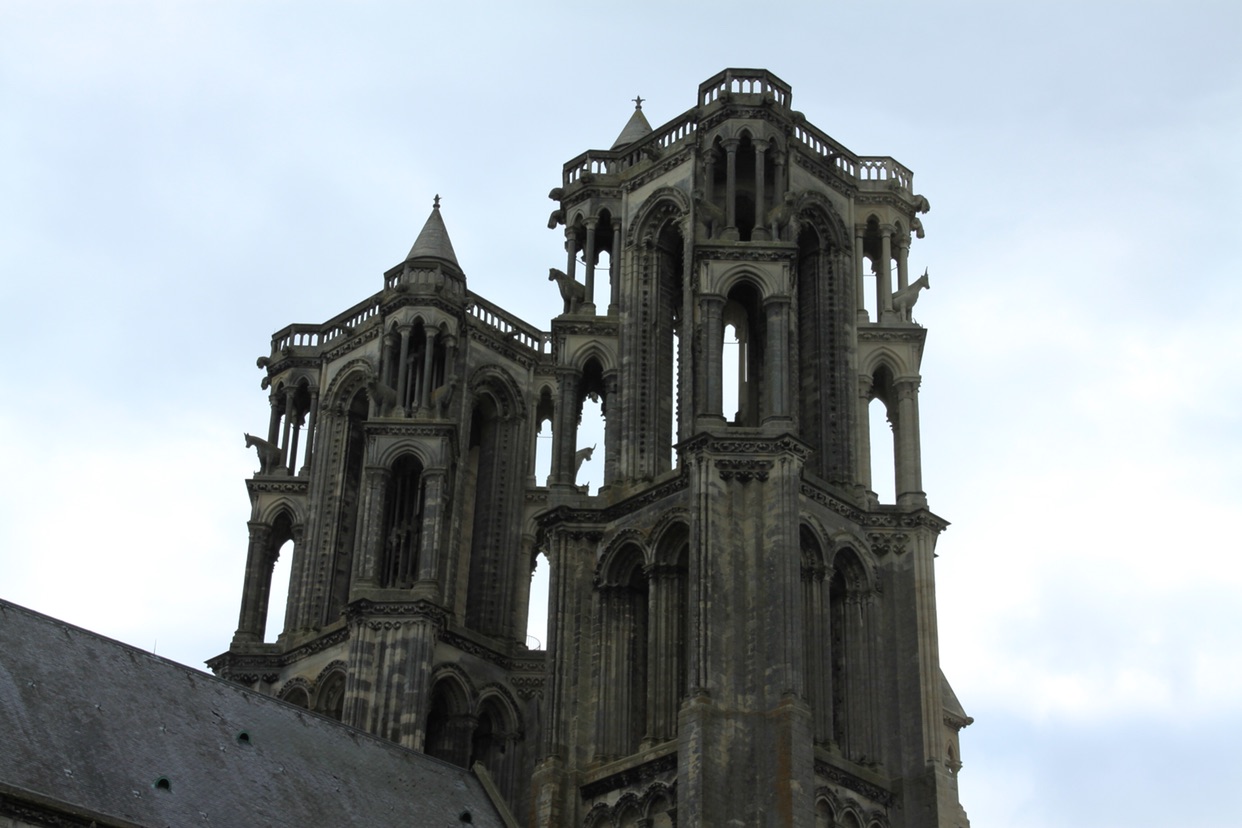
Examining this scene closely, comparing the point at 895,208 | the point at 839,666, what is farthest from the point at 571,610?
the point at 895,208

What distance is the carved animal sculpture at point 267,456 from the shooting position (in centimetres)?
Answer: 6212

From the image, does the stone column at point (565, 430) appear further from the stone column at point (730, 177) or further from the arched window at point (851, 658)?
the arched window at point (851, 658)

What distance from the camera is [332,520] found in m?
59.5

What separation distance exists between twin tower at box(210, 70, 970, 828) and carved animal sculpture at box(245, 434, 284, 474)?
0.31ft

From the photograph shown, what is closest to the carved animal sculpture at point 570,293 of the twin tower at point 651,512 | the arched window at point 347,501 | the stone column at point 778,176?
the twin tower at point 651,512

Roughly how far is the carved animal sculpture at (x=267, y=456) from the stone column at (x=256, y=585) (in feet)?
6.17

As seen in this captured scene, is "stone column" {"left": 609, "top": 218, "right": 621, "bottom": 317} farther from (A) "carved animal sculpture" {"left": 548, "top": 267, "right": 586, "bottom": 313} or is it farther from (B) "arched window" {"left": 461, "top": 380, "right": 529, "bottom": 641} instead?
(B) "arched window" {"left": 461, "top": 380, "right": 529, "bottom": 641}

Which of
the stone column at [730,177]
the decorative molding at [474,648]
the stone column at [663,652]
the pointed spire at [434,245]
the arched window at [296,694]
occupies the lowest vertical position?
the stone column at [663,652]

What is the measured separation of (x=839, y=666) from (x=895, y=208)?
12295 mm

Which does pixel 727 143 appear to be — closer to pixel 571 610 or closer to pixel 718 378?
pixel 718 378

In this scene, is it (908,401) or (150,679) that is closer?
(150,679)

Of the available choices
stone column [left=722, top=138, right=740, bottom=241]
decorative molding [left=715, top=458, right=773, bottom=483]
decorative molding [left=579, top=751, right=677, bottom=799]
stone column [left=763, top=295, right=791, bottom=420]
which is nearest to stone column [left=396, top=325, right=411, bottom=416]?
stone column [left=722, top=138, right=740, bottom=241]

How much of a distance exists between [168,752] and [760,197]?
61.7ft

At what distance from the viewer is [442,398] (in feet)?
194
